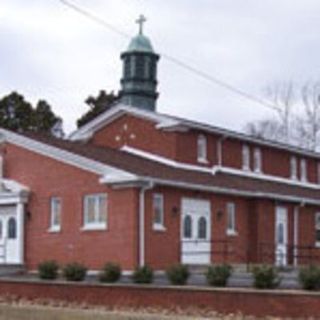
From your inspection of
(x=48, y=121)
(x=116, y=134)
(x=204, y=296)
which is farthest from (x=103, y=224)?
(x=48, y=121)

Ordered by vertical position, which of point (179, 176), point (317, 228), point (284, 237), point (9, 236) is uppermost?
point (179, 176)

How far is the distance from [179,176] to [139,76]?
414 inches

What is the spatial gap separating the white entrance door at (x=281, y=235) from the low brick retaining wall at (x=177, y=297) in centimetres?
1674

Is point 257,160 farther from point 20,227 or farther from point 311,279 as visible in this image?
point 311,279

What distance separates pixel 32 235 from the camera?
37375 mm

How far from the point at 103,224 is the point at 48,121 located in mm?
38113

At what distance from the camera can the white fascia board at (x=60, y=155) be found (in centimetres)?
3475

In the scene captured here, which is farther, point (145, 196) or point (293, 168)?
point (293, 168)

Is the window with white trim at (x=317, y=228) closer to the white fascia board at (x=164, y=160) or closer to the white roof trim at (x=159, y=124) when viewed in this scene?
the white roof trim at (x=159, y=124)

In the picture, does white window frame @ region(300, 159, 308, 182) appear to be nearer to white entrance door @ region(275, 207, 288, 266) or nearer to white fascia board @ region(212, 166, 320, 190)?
white fascia board @ region(212, 166, 320, 190)

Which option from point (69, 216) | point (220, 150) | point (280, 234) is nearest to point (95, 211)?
point (69, 216)

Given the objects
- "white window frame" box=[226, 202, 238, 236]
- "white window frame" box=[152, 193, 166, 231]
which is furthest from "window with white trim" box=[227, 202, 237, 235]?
"white window frame" box=[152, 193, 166, 231]

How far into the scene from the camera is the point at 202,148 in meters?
41.9

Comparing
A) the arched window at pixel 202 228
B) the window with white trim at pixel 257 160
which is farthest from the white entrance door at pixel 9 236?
the window with white trim at pixel 257 160
